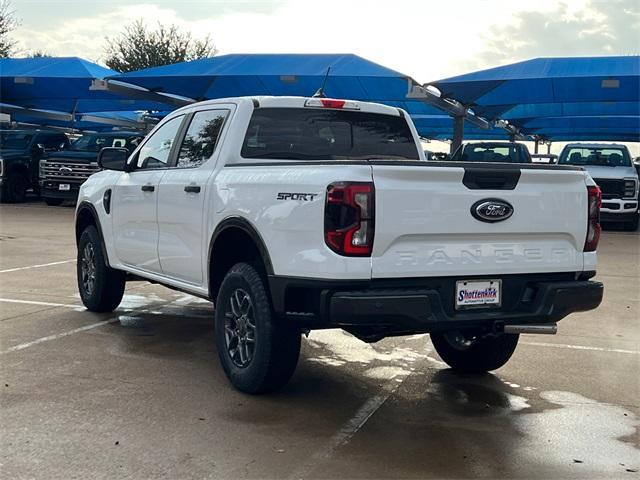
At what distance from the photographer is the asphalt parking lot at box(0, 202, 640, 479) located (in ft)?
12.9

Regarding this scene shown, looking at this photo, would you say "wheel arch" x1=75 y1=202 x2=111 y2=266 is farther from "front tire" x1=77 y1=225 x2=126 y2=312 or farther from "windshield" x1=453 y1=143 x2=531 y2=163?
"windshield" x1=453 y1=143 x2=531 y2=163

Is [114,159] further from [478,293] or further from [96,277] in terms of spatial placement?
[478,293]

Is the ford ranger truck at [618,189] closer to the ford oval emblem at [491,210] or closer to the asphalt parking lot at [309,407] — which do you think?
the asphalt parking lot at [309,407]

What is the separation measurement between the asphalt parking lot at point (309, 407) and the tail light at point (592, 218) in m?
1.02

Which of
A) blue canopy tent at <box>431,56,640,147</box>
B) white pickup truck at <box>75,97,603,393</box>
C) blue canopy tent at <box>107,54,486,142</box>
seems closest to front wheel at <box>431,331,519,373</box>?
white pickup truck at <box>75,97,603,393</box>

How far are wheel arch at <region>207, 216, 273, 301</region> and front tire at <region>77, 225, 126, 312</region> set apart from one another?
2115mm

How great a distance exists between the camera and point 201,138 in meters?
5.92

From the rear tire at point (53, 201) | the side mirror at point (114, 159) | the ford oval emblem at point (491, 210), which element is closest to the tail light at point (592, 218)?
the ford oval emblem at point (491, 210)

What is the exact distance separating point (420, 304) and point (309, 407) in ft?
3.49


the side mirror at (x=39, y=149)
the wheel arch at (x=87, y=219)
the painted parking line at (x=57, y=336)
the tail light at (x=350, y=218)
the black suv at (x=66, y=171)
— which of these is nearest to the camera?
the tail light at (x=350, y=218)

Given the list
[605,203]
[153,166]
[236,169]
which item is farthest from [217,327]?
[605,203]

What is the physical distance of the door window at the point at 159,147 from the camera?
6.35 m

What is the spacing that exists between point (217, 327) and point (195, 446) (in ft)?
4.05

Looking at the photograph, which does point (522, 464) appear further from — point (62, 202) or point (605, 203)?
point (62, 202)
